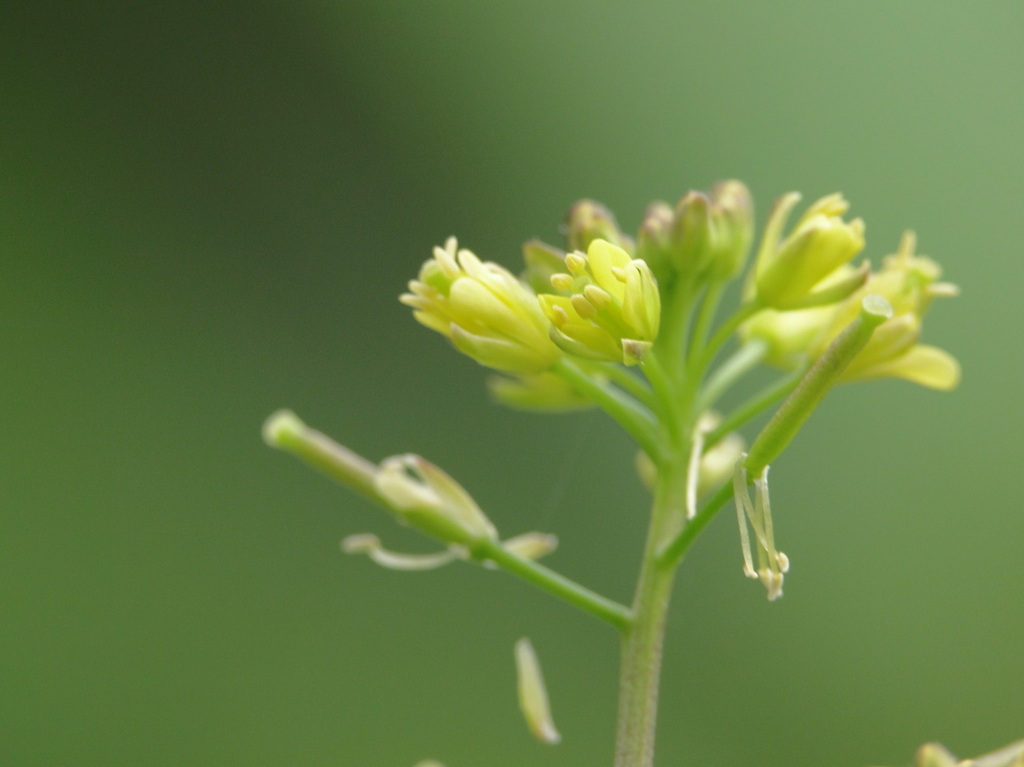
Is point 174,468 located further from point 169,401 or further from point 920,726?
point 920,726

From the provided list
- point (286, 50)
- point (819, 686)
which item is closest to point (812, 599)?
point (819, 686)

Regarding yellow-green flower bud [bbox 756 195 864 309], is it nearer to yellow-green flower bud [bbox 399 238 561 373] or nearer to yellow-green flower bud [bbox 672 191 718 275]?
yellow-green flower bud [bbox 672 191 718 275]

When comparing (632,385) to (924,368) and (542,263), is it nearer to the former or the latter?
(542,263)

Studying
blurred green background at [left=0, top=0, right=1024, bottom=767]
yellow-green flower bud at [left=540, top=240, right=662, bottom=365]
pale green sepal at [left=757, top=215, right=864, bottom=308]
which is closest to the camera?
yellow-green flower bud at [left=540, top=240, right=662, bottom=365]

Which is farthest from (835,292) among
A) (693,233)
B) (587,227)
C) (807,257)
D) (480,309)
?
(480,309)

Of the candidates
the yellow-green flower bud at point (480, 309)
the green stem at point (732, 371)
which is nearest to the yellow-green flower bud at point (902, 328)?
the green stem at point (732, 371)

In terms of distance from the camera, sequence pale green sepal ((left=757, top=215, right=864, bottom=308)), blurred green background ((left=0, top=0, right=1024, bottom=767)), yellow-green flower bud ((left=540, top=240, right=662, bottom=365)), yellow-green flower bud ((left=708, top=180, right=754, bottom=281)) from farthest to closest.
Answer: blurred green background ((left=0, top=0, right=1024, bottom=767)) → yellow-green flower bud ((left=708, top=180, right=754, bottom=281)) → pale green sepal ((left=757, top=215, right=864, bottom=308)) → yellow-green flower bud ((left=540, top=240, right=662, bottom=365))

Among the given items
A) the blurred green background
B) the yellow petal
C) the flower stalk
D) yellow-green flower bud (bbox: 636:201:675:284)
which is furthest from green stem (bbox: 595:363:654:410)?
the blurred green background

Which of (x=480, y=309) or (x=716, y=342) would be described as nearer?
(x=480, y=309)
